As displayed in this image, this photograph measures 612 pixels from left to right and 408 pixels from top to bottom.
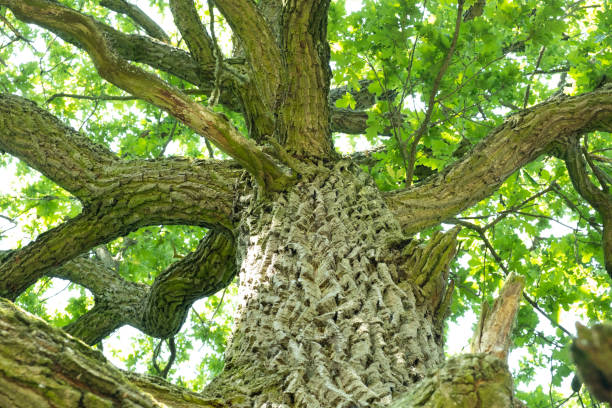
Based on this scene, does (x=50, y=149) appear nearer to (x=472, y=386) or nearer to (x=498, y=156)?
(x=498, y=156)

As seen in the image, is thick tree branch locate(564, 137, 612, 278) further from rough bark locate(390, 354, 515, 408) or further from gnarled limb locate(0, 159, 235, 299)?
rough bark locate(390, 354, 515, 408)

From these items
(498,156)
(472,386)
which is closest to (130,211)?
(498,156)

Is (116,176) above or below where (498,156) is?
below

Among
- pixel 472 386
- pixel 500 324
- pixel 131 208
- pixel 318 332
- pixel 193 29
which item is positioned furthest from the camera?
pixel 193 29

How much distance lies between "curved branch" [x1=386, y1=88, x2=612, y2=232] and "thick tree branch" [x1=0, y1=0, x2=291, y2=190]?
908mm

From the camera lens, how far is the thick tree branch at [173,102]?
2.72m

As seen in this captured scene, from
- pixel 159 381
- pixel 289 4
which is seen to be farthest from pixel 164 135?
pixel 159 381

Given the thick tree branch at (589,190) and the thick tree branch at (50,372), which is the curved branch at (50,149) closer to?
the thick tree branch at (50,372)

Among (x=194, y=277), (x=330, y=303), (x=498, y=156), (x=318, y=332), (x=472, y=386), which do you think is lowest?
(x=472, y=386)

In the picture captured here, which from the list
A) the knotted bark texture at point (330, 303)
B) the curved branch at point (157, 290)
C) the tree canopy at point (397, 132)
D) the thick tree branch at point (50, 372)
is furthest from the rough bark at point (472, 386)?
the curved branch at point (157, 290)

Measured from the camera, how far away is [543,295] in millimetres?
3773

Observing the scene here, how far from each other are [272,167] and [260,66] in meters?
1.40

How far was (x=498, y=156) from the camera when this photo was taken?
3412 millimetres

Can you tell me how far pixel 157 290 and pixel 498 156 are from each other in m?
2.75
